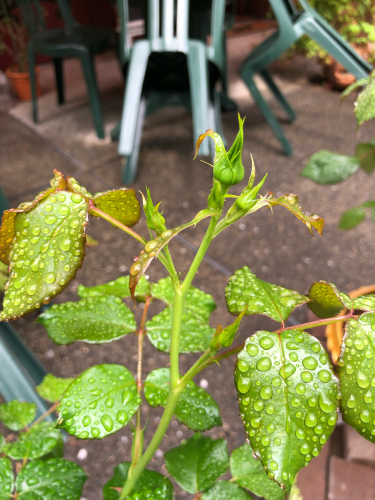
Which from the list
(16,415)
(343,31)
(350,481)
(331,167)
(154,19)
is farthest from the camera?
(343,31)

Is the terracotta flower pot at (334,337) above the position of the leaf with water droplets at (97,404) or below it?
below

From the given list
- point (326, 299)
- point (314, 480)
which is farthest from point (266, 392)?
point (314, 480)

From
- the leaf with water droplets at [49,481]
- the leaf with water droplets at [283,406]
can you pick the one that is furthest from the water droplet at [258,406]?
the leaf with water droplets at [49,481]

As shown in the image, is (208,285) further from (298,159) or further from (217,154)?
(217,154)

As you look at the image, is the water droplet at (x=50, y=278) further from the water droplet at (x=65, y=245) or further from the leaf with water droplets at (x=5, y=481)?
the leaf with water droplets at (x=5, y=481)

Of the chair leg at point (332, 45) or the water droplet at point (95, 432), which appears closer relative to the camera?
the water droplet at point (95, 432)

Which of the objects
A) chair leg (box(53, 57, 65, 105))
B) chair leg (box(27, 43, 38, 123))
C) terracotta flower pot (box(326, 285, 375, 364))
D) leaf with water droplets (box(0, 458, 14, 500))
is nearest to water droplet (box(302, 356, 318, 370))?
leaf with water droplets (box(0, 458, 14, 500))

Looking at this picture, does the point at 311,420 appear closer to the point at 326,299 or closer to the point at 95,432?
the point at 326,299

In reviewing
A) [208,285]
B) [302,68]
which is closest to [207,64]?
[208,285]
